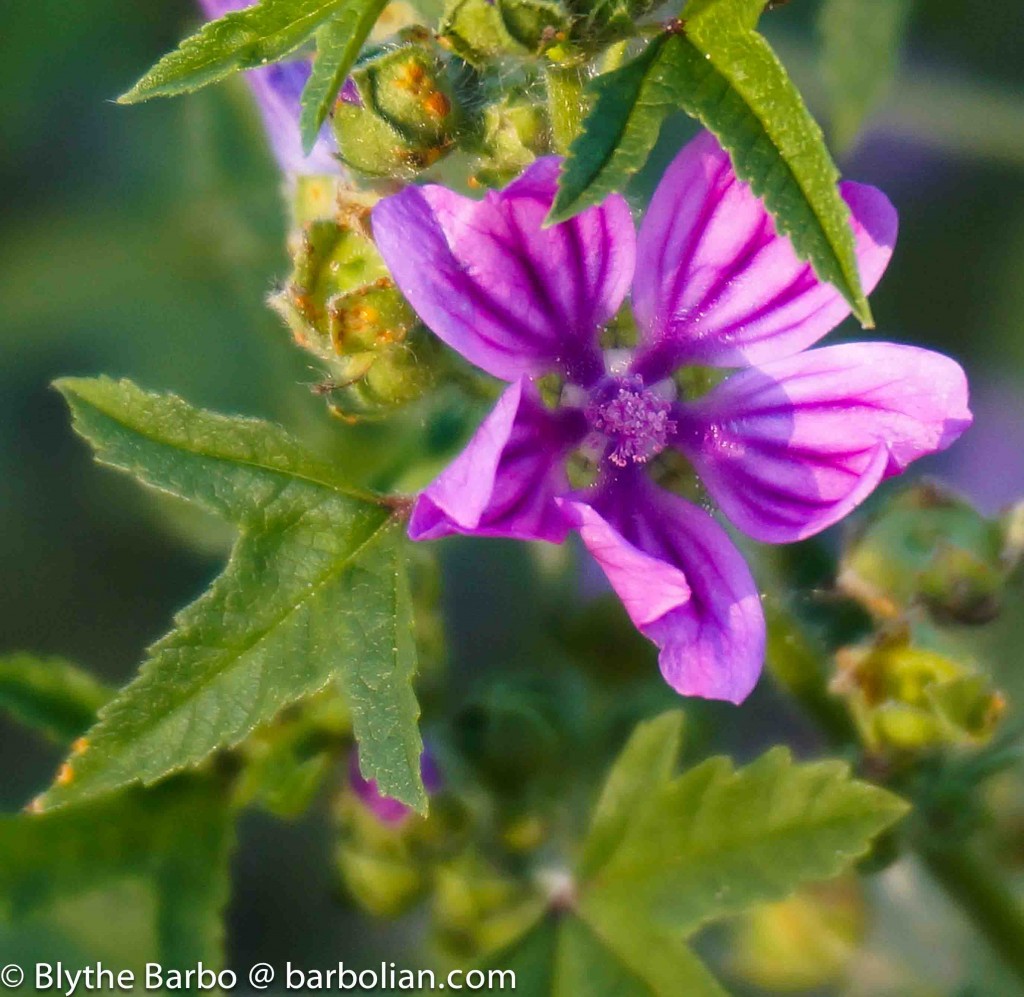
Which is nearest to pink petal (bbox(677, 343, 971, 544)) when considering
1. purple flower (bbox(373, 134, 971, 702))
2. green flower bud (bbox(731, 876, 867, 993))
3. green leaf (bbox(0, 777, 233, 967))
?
purple flower (bbox(373, 134, 971, 702))

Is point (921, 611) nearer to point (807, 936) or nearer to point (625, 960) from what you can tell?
point (625, 960)

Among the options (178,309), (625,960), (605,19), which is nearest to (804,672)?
(625,960)

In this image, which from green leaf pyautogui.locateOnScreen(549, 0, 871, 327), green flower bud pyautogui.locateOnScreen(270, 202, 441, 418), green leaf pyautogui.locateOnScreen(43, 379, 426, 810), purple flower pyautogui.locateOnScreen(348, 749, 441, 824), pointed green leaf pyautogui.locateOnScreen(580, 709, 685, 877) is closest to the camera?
green leaf pyautogui.locateOnScreen(549, 0, 871, 327)

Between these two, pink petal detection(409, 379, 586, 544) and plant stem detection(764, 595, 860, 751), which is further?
Answer: plant stem detection(764, 595, 860, 751)

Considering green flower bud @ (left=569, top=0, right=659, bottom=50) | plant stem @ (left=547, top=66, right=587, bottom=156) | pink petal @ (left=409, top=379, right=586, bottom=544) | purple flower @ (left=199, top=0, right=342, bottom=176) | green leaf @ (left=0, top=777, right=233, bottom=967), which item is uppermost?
green flower bud @ (left=569, top=0, right=659, bottom=50)

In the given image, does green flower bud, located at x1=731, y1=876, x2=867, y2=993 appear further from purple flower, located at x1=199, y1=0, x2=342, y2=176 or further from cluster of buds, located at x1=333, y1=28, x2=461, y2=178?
cluster of buds, located at x1=333, y1=28, x2=461, y2=178

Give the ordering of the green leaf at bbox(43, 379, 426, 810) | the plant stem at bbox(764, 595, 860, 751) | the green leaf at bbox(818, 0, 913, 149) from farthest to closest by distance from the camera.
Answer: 1. the green leaf at bbox(818, 0, 913, 149)
2. the plant stem at bbox(764, 595, 860, 751)
3. the green leaf at bbox(43, 379, 426, 810)

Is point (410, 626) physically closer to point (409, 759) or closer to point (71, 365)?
Result: point (409, 759)

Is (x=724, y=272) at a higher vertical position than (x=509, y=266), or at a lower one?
lower
